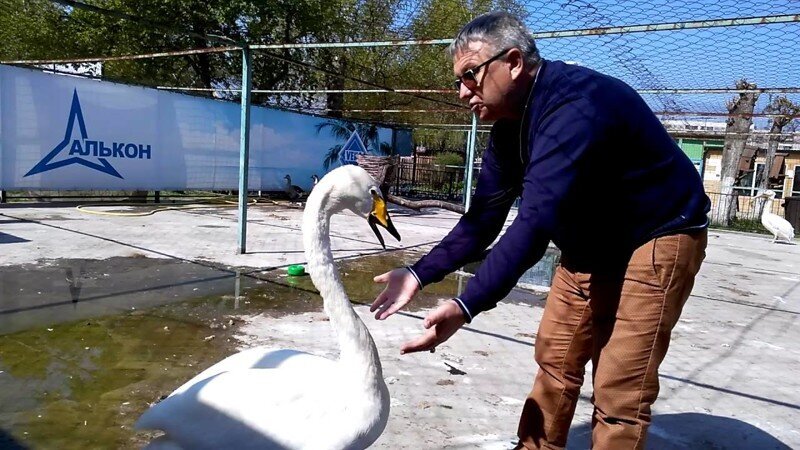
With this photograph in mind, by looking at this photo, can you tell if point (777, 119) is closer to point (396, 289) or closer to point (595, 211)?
point (595, 211)

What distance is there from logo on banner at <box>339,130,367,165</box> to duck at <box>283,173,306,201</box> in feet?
8.37

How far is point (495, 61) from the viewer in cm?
212

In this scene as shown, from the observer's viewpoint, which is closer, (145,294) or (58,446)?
(58,446)

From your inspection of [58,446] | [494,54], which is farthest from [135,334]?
[494,54]

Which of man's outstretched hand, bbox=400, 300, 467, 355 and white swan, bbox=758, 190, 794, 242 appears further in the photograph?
white swan, bbox=758, 190, 794, 242

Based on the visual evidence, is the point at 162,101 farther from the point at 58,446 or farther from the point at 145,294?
the point at 58,446

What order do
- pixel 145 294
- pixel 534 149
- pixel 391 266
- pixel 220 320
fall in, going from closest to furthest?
pixel 534 149, pixel 220 320, pixel 145 294, pixel 391 266

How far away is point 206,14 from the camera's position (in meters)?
19.3

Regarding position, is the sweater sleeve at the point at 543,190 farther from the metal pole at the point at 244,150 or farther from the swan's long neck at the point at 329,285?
the metal pole at the point at 244,150

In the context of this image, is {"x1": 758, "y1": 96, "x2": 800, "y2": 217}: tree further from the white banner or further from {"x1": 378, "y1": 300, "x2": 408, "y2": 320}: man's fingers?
{"x1": 378, "y1": 300, "x2": 408, "y2": 320}: man's fingers

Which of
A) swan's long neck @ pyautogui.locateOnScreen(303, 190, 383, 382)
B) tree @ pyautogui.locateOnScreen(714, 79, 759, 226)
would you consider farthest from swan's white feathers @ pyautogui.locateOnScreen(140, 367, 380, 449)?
tree @ pyautogui.locateOnScreen(714, 79, 759, 226)

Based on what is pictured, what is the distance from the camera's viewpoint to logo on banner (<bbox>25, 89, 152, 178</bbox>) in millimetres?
12398

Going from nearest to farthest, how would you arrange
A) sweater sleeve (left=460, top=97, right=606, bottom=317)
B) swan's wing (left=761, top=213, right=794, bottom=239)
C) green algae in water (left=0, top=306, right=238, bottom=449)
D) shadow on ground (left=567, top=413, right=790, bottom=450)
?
sweater sleeve (left=460, top=97, right=606, bottom=317)
green algae in water (left=0, top=306, right=238, bottom=449)
shadow on ground (left=567, top=413, right=790, bottom=450)
swan's wing (left=761, top=213, right=794, bottom=239)

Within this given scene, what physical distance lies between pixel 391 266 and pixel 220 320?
3.49 metres
